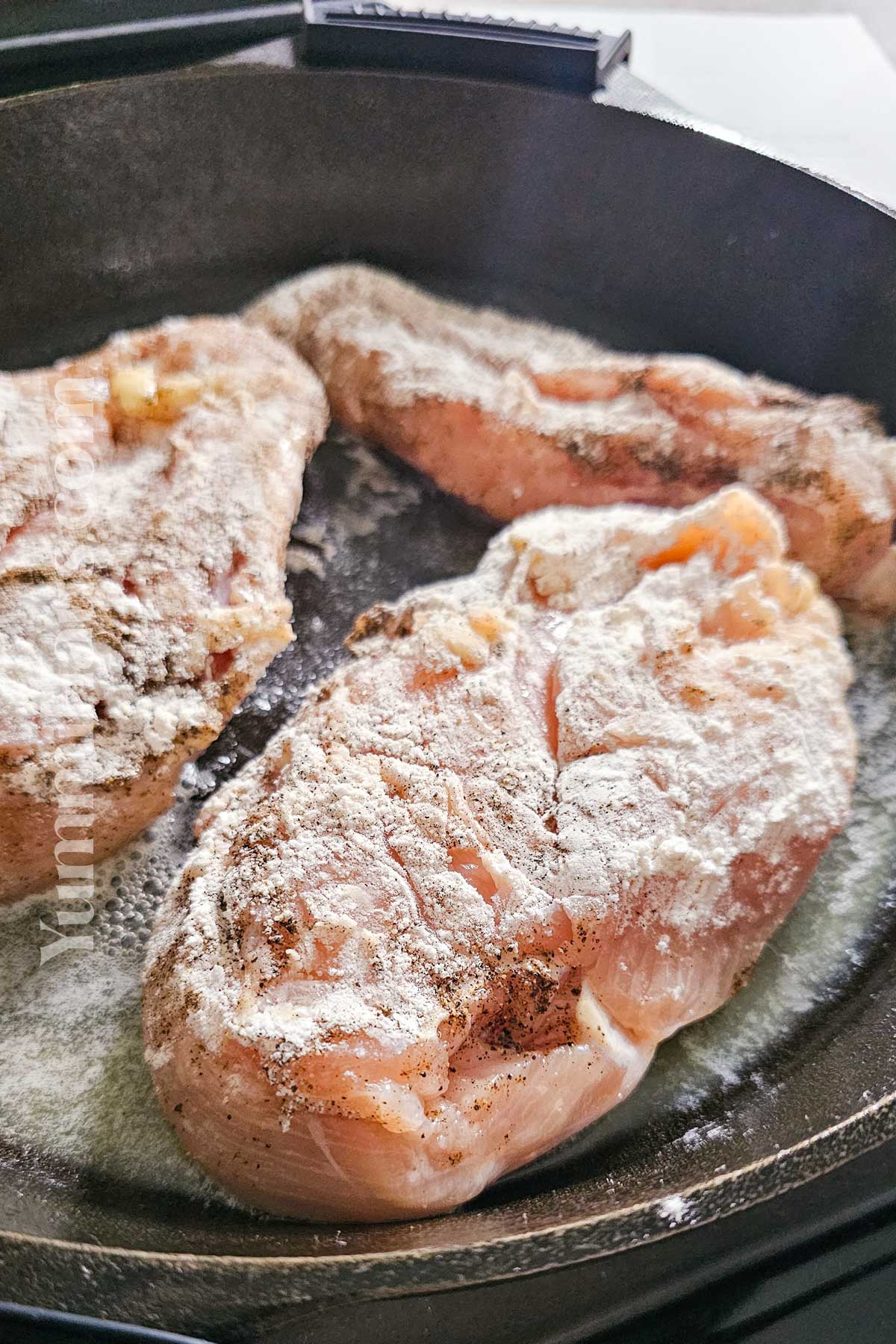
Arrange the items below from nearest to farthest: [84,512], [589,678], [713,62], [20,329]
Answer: [589,678] → [84,512] → [20,329] → [713,62]

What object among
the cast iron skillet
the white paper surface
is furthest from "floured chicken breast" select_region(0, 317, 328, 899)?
the white paper surface

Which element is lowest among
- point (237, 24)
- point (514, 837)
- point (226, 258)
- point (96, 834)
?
point (96, 834)

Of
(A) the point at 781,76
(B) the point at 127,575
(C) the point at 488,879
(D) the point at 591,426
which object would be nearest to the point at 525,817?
(C) the point at 488,879

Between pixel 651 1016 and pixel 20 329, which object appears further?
pixel 20 329

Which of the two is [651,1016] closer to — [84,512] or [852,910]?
[852,910]

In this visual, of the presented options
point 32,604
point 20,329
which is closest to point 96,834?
point 32,604

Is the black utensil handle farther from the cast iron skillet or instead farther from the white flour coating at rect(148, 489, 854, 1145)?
the white flour coating at rect(148, 489, 854, 1145)

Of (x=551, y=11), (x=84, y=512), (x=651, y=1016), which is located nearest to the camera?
(x=651, y=1016)
